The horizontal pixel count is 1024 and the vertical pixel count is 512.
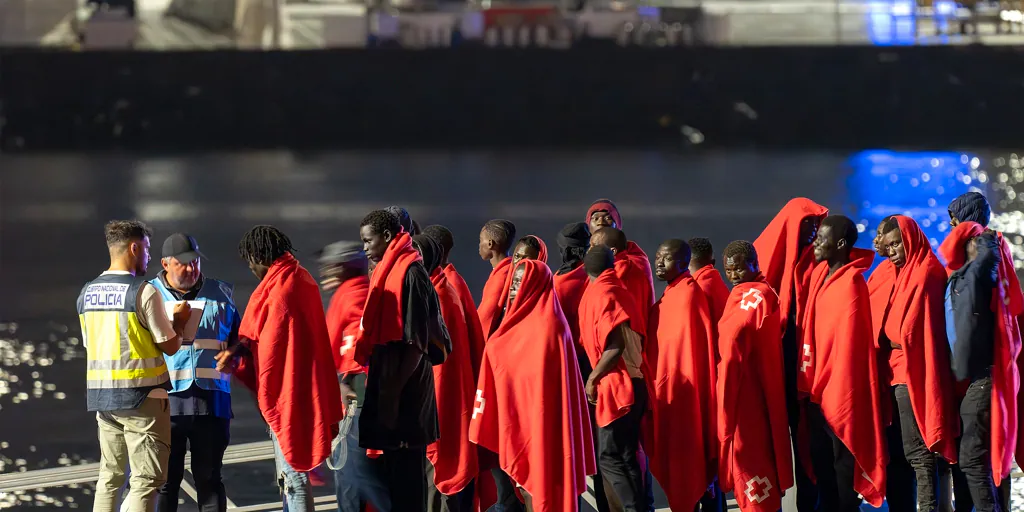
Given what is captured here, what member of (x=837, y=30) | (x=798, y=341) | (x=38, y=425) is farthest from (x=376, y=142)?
(x=798, y=341)

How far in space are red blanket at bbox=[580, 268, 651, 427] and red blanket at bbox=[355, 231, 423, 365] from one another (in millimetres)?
901

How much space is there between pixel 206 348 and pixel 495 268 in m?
1.40

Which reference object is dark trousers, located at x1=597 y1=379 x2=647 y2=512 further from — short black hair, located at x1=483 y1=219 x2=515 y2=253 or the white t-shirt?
the white t-shirt

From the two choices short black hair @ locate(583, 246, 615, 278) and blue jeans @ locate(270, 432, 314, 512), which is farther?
short black hair @ locate(583, 246, 615, 278)

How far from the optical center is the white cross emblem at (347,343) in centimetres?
573

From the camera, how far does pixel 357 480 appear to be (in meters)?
5.46

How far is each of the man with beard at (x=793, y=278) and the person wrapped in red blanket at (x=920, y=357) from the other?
386mm

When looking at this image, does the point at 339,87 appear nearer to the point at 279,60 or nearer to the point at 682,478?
the point at 279,60

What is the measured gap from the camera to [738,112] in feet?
130

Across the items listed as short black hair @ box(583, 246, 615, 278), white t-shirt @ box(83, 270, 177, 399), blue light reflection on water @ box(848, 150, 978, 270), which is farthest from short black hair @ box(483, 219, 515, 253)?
blue light reflection on water @ box(848, 150, 978, 270)

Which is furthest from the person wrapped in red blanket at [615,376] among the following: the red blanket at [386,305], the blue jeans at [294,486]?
the blue jeans at [294,486]

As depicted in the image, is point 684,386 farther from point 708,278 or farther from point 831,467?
point 831,467

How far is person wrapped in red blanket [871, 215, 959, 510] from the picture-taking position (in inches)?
228

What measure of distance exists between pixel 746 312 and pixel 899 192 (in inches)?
824
